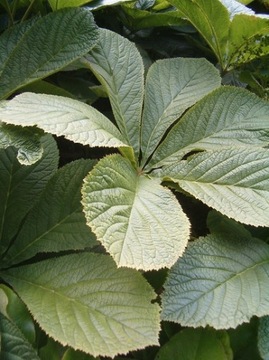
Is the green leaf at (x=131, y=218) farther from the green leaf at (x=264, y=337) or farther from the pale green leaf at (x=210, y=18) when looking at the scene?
the pale green leaf at (x=210, y=18)

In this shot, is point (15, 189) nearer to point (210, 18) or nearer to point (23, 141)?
point (23, 141)

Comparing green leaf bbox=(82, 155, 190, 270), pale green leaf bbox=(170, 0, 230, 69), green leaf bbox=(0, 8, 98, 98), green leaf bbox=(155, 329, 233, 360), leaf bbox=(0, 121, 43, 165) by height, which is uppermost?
pale green leaf bbox=(170, 0, 230, 69)

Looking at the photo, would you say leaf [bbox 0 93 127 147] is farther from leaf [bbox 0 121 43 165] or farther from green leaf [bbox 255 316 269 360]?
green leaf [bbox 255 316 269 360]

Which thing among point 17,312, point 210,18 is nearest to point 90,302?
point 17,312

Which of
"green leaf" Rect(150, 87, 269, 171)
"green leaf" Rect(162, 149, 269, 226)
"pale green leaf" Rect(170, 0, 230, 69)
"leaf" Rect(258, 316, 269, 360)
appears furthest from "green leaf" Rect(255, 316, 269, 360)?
"pale green leaf" Rect(170, 0, 230, 69)

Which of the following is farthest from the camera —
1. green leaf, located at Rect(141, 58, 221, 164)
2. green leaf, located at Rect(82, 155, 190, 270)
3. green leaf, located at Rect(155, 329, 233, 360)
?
green leaf, located at Rect(141, 58, 221, 164)

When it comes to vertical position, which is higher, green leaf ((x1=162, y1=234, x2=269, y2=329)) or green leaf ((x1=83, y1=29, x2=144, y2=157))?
green leaf ((x1=83, y1=29, x2=144, y2=157))
